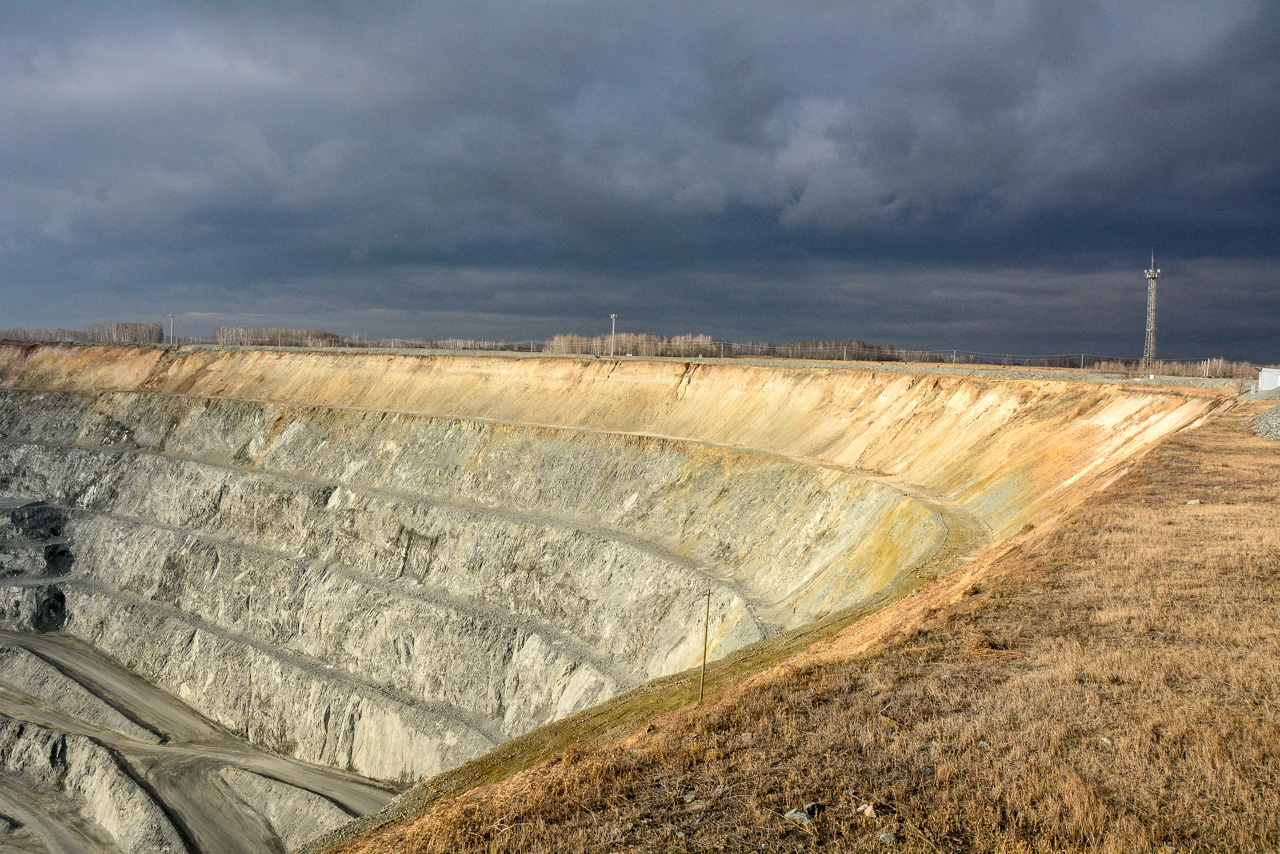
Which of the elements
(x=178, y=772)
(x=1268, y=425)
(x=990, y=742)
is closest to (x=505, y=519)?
(x=178, y=772)

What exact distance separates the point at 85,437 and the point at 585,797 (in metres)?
81.8

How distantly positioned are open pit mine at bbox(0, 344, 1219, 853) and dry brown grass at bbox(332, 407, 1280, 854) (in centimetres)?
653

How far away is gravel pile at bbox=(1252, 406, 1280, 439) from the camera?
2512 centimetres

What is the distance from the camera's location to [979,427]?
35.2 meters

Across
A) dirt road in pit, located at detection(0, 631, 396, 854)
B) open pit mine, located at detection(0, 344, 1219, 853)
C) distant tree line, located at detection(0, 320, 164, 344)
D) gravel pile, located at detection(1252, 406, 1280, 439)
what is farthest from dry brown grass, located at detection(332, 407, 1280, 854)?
distant tree line, located at detection(0, 320, 164, 344)

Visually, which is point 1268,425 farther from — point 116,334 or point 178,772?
point 116,334

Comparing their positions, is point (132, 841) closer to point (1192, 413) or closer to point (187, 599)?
point (187, 599)

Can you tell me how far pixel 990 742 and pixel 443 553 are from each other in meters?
39.0

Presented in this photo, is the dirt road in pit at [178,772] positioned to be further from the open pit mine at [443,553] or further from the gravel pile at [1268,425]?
the gravel pile at [1268,425]

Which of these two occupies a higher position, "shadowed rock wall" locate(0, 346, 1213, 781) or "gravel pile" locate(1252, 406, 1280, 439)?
"gravel pile" locate(1252, 406, 1280, 439)

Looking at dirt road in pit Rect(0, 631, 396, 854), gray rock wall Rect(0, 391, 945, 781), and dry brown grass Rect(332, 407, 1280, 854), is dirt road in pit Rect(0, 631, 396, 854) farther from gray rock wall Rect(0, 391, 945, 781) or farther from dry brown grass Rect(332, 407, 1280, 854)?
dry brown grass Rect(332, 407, 1280, 854)

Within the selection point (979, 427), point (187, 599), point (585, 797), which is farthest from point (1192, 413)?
point (187, 599)

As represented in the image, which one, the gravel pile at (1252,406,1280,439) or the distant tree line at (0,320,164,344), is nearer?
the gravel pile at (1252,406,1280,439)

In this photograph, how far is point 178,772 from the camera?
3556 cm
